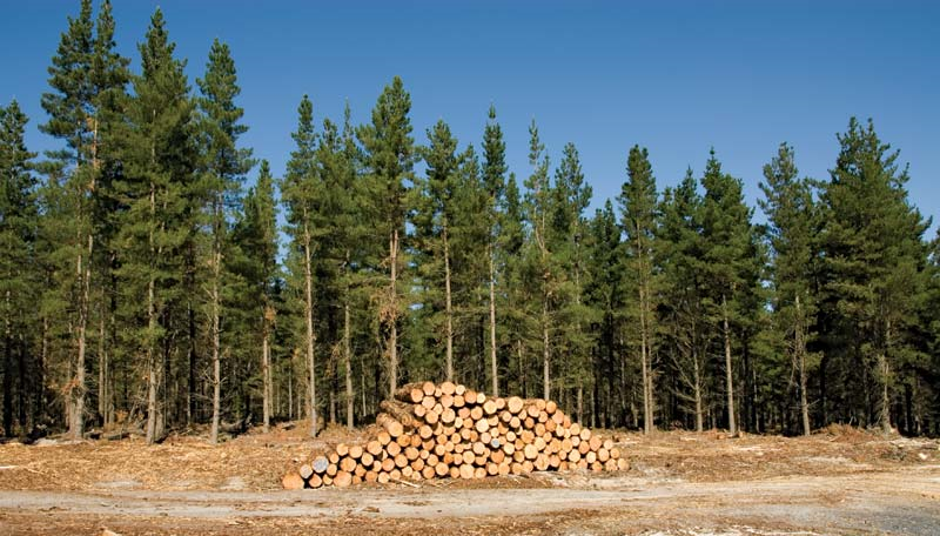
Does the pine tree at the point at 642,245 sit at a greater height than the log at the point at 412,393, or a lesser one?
greater

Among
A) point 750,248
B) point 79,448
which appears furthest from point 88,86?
point 750,248

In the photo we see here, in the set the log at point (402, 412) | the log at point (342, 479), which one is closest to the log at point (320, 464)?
the log at point (342, 479)

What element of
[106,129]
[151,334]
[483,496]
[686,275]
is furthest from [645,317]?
[106,129]

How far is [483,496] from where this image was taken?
1379 cm

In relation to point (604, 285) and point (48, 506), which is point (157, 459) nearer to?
point (48, 506)

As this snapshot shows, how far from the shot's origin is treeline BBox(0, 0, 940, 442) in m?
24.1

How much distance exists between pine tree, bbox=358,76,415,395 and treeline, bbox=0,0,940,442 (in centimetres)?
9

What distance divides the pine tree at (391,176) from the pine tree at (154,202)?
7.03 meters

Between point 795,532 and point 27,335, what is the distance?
3785 centimetres

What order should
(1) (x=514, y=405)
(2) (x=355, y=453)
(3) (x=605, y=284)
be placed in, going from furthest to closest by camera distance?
1. (3) (x=605, y=284)
2. (1) (x=514, y=405)
3. (2) (x=355, y=453)

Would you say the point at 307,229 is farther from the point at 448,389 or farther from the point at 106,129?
the point at 448,389

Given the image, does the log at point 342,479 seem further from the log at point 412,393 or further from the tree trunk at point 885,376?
the tree trunk at point 885,376

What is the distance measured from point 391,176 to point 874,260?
71.4 ft

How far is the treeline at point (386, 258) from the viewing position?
79.1 feet
